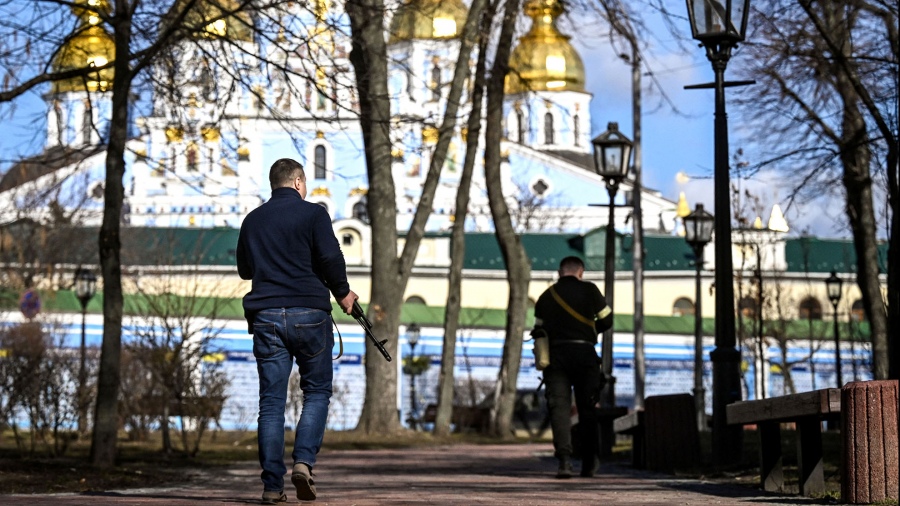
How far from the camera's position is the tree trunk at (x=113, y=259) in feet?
47.1

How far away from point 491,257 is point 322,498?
7097 centimetres

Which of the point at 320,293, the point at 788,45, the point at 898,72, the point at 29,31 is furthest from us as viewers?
the point at 788,45

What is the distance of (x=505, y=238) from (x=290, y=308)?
19.3 m

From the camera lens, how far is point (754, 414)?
33.9 feet

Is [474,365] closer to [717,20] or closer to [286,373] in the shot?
[717,20]

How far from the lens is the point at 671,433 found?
13602 mm

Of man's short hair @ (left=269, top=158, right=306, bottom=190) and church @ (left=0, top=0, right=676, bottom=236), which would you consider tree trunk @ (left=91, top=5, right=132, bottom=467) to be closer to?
church @ (left=0, top=0, right=676, bottom=236)

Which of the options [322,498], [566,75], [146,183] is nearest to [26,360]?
[322,498]

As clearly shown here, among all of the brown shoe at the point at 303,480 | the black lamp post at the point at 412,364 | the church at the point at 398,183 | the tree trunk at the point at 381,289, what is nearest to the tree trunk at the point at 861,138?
the church at the point at 398,183

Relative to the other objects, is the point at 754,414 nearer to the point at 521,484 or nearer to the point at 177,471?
the point at 521,484

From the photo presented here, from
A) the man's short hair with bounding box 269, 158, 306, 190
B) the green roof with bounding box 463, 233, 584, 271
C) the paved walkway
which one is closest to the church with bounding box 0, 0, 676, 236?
Answer: the green roof with bounding box 463, 233, 584, 271

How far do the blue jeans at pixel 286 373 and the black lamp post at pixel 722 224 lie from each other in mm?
4493

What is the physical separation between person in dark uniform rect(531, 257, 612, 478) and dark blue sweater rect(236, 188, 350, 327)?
434 cm

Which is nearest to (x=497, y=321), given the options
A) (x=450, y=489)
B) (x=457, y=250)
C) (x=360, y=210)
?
(x=457, y=250)
